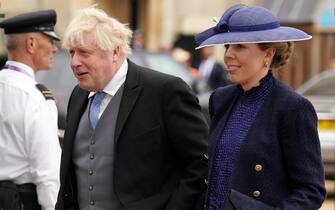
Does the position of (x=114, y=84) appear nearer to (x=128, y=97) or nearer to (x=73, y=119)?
(x=128, y=97)

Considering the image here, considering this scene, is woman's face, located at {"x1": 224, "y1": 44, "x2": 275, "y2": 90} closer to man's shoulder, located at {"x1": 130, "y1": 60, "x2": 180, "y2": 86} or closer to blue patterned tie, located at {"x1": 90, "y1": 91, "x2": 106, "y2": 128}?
man's shoulder, located at {"x1": 130, "y1": 60, "x2": 180, "y2": 86}

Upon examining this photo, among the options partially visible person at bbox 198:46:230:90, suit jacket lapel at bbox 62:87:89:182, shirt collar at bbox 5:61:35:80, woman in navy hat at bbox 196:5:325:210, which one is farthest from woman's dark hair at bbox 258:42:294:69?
partially visible person at bbox 198:46:230:90

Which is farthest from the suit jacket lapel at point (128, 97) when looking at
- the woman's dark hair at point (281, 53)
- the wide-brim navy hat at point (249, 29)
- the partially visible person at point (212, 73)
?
the partially visible person at point (212, 73)

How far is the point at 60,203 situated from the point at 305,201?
1388mm

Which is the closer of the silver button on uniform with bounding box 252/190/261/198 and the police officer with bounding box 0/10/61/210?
the silver button on uniform with bounding box 252/190/261/198

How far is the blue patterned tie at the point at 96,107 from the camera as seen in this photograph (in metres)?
5.20

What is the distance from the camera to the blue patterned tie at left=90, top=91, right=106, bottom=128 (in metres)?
5.20

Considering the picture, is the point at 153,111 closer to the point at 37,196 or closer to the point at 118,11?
the point at 37,196

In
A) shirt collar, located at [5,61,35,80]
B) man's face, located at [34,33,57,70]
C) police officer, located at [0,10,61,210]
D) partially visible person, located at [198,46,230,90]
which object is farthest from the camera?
partially visible person, located at [198,46,230,90]

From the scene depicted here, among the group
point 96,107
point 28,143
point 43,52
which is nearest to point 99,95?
point 96,107

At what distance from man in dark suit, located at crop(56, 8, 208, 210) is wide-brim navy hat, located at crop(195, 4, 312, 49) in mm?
454

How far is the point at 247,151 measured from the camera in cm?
447

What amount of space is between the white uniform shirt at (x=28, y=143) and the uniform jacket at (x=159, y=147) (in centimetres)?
84

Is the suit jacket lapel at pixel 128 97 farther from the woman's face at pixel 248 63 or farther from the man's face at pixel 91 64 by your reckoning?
the woman's face at pixel 248 63
